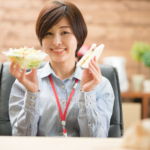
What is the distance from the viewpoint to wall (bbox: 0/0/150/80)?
2.98 m

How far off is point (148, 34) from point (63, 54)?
2037 millimetres

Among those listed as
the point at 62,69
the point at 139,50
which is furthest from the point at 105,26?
the point at 62,69

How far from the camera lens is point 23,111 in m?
1.28

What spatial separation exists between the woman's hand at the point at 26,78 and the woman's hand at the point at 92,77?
0.83 ft

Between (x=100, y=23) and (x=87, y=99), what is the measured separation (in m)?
1.93

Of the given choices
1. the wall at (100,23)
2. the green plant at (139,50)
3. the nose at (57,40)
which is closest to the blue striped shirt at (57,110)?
the nose at (57,40)

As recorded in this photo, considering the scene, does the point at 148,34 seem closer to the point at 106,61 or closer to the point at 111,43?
the point at 111,43

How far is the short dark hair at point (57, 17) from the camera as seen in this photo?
1.31m

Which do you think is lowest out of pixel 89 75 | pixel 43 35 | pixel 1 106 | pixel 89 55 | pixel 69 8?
pixel 1 106

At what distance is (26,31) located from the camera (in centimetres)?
301

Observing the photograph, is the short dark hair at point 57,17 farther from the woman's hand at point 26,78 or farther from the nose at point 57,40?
the woman's hand at point 26,78

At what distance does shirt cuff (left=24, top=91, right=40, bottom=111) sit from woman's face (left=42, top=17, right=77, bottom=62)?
246 mm

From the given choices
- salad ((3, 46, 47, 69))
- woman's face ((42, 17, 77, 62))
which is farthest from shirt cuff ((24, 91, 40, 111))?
woman's face ((42, 17, 77, 62))

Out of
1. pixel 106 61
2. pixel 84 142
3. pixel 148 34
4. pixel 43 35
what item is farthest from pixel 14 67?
pixel 148 34
